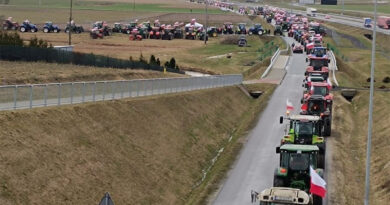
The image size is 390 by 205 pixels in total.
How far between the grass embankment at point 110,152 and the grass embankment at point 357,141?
6159 millimetres

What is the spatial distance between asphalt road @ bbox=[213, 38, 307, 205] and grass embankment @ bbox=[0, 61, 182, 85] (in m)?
12.7

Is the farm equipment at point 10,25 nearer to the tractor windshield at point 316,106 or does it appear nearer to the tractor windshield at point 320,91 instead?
the tractor windshield at point 320,91

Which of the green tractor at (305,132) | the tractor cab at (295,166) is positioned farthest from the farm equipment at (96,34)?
the tractor cab at (295,166)

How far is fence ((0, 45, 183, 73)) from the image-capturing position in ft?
205

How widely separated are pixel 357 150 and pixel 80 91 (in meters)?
18.1

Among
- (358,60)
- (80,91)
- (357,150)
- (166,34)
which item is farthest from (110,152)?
(166,34)

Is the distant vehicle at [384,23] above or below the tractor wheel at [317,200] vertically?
above

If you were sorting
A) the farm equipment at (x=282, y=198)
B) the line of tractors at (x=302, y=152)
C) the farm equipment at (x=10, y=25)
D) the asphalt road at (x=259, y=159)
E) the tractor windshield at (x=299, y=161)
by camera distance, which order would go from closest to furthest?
the farm equipment at (x=282, y=198)
the line of tractors at (x=302, y=152)
the tractor windshield at (x=299, y=161)
the asphalt road at (x=259, y=159)
the farm equipment at (x=10, y=25)

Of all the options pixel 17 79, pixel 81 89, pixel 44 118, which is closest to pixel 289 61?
pixel 17 79

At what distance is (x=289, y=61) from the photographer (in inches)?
3920

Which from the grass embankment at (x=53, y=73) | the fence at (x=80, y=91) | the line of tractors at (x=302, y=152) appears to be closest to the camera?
the line of tractors at (x=302, y=152)

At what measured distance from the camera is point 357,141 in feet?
173

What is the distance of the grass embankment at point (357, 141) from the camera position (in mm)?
38312

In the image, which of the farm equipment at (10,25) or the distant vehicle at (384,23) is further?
the distant vehicle at (384,23)
